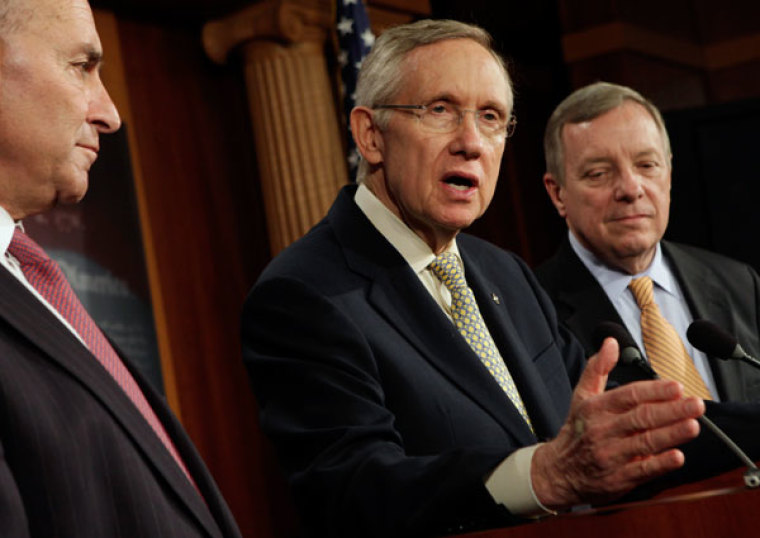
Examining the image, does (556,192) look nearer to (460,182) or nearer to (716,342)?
(460,182)

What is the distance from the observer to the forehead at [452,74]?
8.48 feet

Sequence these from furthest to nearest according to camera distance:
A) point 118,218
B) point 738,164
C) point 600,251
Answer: point 738,164 < point 118,218 < point 600,251

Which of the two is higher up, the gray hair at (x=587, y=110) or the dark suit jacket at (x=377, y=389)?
the gray hair at (x=587, y=110)

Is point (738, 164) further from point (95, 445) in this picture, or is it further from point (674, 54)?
point (95, 445)

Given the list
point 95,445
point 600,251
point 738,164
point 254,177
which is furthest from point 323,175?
point 95,445

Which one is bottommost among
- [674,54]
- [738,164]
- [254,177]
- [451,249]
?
[451,249]

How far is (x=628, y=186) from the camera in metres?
3.60

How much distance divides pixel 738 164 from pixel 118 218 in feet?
11.1

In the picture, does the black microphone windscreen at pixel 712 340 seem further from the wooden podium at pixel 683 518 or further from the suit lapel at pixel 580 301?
the suit lapel at pixel 580 301

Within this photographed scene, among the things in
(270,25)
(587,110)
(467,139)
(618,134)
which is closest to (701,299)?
(618,134)

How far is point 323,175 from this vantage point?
6336 millimetres

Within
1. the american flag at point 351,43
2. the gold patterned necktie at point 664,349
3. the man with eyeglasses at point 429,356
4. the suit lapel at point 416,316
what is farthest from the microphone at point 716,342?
the american flag at point 351,43

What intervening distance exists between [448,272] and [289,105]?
4.15 m

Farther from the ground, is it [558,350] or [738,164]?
[738,164]
